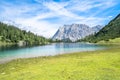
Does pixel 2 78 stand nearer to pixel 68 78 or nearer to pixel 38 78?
pixel 38 78

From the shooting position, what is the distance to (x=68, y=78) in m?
26.6

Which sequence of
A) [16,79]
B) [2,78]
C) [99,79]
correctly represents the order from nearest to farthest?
[99,79] < [16,79] < [2,78]

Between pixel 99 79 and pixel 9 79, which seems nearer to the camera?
pixel 99 79

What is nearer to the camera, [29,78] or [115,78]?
[115,78]

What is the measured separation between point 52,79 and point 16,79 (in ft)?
16.8

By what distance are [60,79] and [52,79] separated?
1.14 meters

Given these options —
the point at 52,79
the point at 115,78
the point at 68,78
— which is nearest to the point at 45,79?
the point at 52,79

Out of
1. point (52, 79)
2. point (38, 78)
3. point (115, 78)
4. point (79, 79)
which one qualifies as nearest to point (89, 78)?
point (79, 79)

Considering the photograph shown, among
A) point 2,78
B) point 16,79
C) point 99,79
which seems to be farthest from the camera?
point 2,78

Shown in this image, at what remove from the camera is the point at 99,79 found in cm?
2512

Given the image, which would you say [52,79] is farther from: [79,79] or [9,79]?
[9,79]

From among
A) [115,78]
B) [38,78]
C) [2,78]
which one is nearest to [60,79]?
[38,78]

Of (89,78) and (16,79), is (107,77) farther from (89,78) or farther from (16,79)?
(16,79)

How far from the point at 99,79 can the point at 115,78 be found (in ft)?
7.23
